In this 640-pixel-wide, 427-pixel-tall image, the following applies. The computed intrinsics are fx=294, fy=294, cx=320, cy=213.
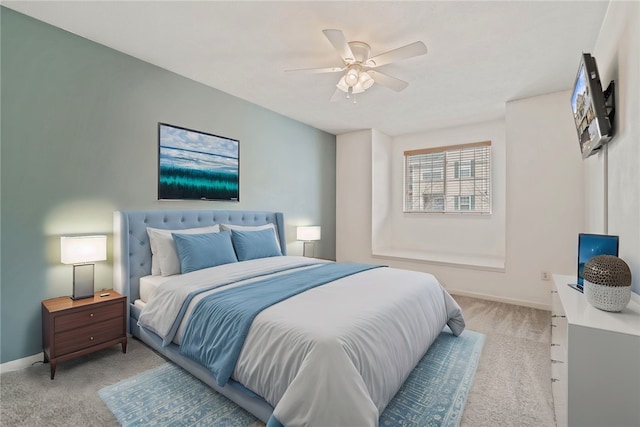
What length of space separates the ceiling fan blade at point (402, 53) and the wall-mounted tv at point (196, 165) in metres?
2.02

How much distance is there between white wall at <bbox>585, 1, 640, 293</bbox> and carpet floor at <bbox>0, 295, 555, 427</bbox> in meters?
0.92

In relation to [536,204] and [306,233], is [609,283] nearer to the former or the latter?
[536,204]

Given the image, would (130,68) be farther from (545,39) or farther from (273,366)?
(545,39)

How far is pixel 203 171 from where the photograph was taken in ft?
11.0

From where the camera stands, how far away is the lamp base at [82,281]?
2.28 m

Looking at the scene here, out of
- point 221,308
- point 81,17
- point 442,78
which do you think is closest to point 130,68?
point 81,17

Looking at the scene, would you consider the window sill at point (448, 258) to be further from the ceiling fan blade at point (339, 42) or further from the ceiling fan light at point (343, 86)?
the ceiling fan blade at point (339, 42)

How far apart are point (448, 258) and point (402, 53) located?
338 cm

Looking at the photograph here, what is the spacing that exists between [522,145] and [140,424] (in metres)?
4.49

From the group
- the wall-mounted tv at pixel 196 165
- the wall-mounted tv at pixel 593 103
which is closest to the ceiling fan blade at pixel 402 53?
the wall-mounted tv at pixel 593 103

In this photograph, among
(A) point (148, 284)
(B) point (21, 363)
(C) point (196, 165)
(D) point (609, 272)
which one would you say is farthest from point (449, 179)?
(B) point (21, 363)

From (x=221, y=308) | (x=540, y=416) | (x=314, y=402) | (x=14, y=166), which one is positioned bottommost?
(x=540, y=416)

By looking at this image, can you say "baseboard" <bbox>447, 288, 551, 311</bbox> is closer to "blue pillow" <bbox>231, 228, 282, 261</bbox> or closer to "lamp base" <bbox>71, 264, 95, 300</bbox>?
"blue pillow" <bbox>231, 228, 282, 261</bbox>

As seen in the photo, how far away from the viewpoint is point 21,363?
2174mm
